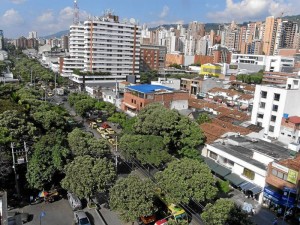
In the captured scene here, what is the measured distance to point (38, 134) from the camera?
28750 mm

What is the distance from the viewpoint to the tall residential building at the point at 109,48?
8225cm

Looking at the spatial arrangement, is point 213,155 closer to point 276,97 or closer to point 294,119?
point 294,119

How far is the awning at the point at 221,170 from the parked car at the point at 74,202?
46.0 ft

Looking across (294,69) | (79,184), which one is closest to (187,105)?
(79,184)

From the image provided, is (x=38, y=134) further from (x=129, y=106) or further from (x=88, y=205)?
(x=129, y=106)

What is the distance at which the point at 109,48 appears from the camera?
279ft

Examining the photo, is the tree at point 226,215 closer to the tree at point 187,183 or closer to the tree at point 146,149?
the tree at point 187,183

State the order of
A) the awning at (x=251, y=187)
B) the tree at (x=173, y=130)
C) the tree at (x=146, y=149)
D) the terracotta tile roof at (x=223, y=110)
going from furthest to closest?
the terracotta tile roof at (x=223, y=110)
the tree at (x=173, y=130)
the tree at (x=146, y=149)
the awning at (x=251, y=187)

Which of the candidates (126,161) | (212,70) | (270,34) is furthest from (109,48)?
(270,34)

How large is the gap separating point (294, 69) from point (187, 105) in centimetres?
5708

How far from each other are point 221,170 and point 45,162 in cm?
1722

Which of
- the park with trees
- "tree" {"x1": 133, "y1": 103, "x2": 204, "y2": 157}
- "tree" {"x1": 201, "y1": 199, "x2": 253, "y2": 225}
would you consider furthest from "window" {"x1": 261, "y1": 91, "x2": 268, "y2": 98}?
"tree" {"x1": 201, "y1": 199, "x2": 253, "y2": 225}

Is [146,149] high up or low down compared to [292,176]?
down

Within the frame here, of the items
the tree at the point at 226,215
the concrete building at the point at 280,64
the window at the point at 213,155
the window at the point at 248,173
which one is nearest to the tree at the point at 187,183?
the tree at the point at 226,215
